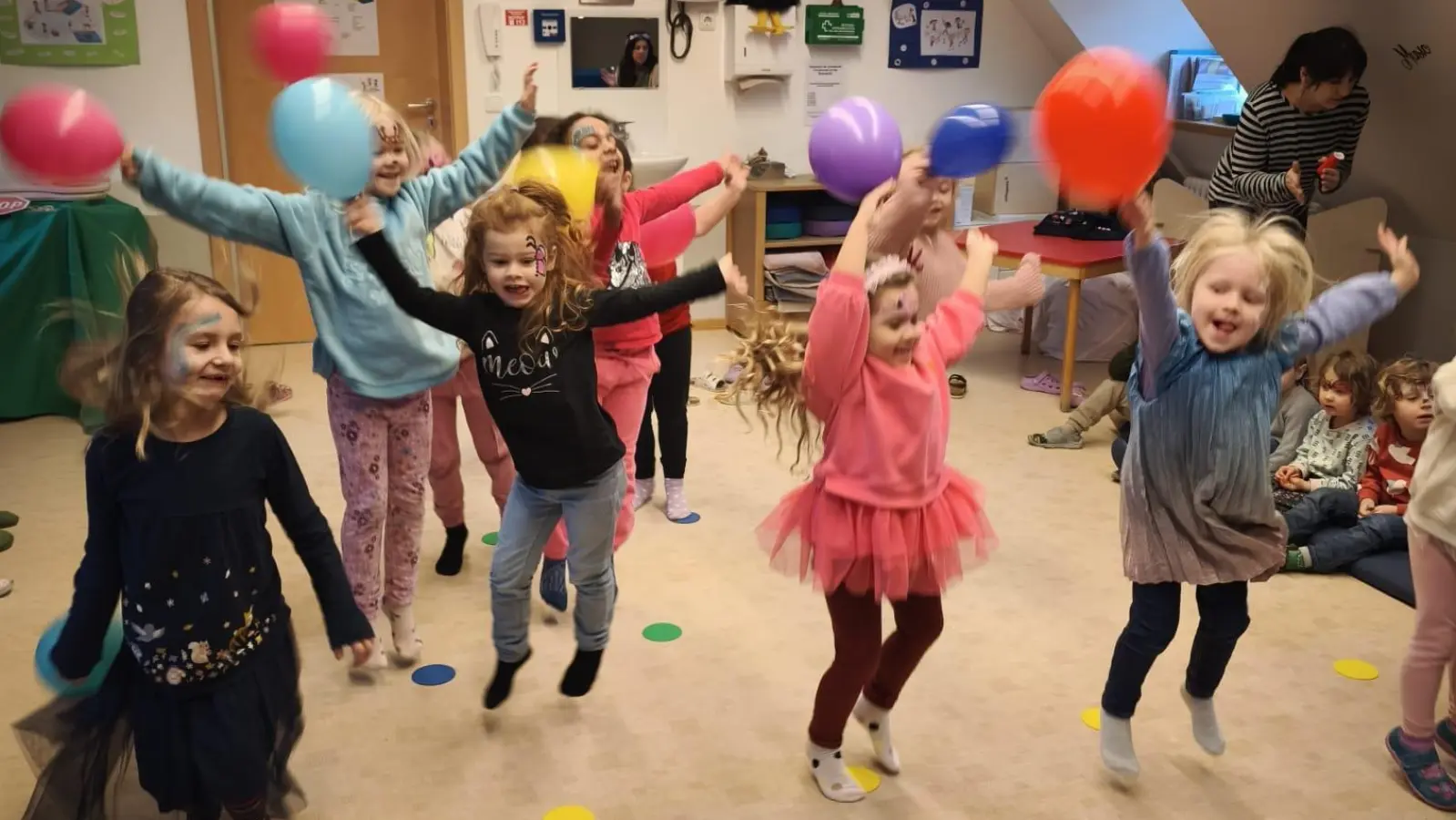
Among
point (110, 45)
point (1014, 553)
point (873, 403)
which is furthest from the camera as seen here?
point (110, 45)

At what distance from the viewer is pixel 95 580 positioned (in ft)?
5.36

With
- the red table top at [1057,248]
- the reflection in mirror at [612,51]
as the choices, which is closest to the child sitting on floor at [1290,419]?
the red table top at [1057,248]

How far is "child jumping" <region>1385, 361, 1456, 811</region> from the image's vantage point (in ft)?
6.45

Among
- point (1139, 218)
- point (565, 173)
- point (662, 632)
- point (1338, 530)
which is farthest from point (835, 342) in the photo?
point (1338, 530)

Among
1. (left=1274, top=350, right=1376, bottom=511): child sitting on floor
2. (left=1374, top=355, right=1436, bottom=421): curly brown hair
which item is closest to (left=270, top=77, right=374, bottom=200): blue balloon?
(left=1374, top=355, right=1436, bottom=421): curly brown hair

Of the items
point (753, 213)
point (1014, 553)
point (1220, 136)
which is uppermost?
point (1220, 136)

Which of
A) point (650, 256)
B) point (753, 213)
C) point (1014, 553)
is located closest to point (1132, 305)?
point (753, 213)

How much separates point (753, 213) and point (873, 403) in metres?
3.58

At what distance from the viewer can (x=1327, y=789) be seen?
2100 mm

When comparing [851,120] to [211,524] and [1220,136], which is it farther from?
[1220,136]

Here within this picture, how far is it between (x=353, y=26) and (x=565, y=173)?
3.31 metres

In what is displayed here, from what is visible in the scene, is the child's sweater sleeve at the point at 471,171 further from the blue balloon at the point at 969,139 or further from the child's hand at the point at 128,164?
the blue balloon at the point at 969,139

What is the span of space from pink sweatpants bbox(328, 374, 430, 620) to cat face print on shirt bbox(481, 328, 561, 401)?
0.41 meters

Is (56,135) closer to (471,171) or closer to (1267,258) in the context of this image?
(471,171)
